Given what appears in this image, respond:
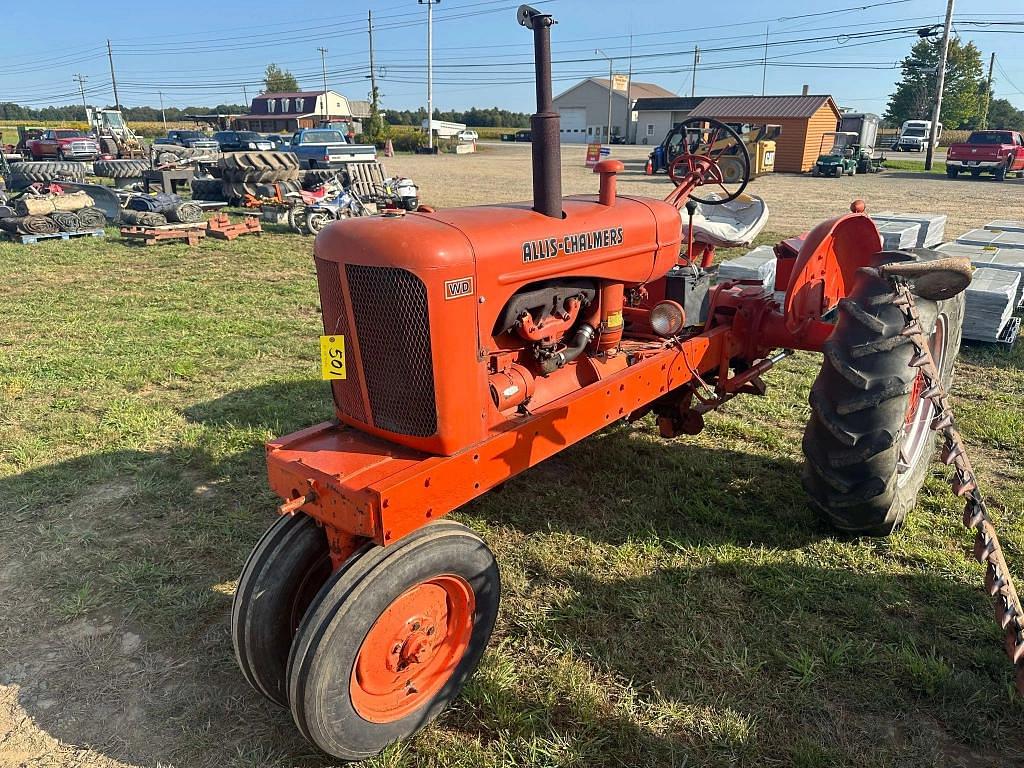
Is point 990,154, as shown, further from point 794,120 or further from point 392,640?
point 392,640

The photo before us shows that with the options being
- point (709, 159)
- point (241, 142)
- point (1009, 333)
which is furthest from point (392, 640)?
point (241, 142)

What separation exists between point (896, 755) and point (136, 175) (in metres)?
21.8

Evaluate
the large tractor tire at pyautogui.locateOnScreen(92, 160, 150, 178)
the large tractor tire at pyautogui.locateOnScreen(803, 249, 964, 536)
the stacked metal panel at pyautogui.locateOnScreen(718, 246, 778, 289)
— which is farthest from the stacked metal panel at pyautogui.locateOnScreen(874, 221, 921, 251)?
the large tractor tire at pyautogui.locateOnScreen(92, 160, 150, 178)

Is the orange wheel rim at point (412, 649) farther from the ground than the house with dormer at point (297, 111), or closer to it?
closer to it

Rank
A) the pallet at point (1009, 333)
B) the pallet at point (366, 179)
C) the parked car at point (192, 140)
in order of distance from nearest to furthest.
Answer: the pallet at point (1009, 333) → the pallet at point (366, 179) → the parked car at point (192, 140)

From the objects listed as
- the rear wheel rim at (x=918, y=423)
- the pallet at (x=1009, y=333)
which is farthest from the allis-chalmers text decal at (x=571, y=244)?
the pallet at (x=1009, y=333)

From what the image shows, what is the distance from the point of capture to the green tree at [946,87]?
50094mm

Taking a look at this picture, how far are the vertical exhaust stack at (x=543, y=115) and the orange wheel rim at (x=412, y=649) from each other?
57.6 inches

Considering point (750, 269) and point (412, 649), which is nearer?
point (412, 649)

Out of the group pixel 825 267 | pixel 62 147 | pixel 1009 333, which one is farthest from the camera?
pixel 62 147

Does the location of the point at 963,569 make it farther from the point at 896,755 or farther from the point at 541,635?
the point at 541,635

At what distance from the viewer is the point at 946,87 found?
51.7 meters

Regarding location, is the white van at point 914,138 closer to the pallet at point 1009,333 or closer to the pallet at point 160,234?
the pallet at point 1009,333

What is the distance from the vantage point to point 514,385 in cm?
271
